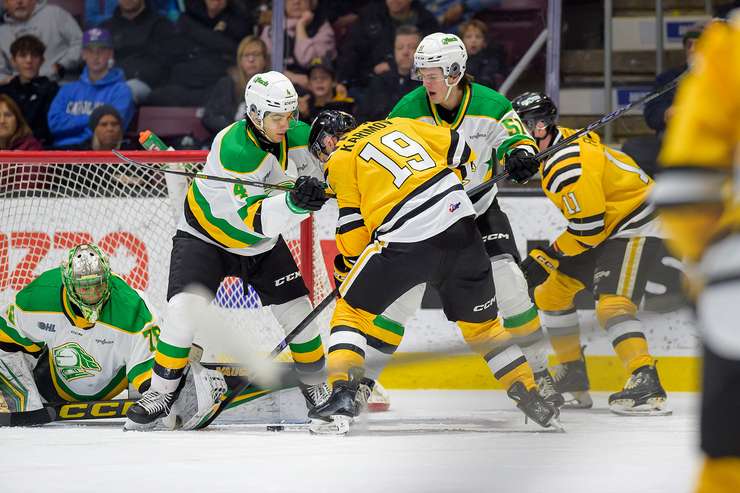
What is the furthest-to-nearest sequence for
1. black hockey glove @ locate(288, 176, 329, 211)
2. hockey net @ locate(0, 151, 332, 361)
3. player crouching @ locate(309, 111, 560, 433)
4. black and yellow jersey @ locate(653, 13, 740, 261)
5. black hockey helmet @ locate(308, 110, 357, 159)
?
hockey net @ locate(0, 151, 332, 361), black hockey helmet @ locate(308, 110, 357, 159), black hockey glove @ locate(288, 176, 329, 211), player crouching @ locate(309, 111, 560, 433), black and yellow jersey @ locate(653, 13, 740, 261)

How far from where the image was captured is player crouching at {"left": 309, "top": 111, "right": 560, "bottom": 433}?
11.8ft

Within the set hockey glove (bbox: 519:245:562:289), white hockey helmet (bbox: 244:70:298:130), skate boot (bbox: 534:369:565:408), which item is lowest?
skate boot (bbox: 534:369:565:408)

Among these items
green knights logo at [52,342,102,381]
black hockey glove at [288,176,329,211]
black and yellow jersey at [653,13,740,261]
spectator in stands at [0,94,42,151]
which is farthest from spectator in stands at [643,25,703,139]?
black and yellow jersey at [653,13,740,261]

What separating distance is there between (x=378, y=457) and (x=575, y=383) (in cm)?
171

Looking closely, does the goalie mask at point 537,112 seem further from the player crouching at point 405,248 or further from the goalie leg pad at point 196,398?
the goalie leg pad at point 196,398

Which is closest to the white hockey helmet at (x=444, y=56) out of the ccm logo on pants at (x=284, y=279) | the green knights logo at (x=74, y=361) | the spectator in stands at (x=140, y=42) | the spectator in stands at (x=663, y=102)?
the ccm logo on pants at (x=284, y=279)

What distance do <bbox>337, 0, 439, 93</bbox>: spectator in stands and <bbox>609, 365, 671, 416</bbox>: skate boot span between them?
7.89 feet

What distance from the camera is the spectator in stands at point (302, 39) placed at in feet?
20.4

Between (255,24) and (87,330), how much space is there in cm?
281

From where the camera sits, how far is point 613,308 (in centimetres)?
458

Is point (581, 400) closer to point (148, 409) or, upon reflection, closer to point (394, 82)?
point (148, 409)

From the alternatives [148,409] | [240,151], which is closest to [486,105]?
[240,151]

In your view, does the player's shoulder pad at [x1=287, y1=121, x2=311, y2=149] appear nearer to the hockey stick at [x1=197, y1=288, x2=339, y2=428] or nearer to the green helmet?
the hockey stick at [x1=197, y1=288, x2=339, y2=428]

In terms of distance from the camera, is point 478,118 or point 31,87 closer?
point 478,118
